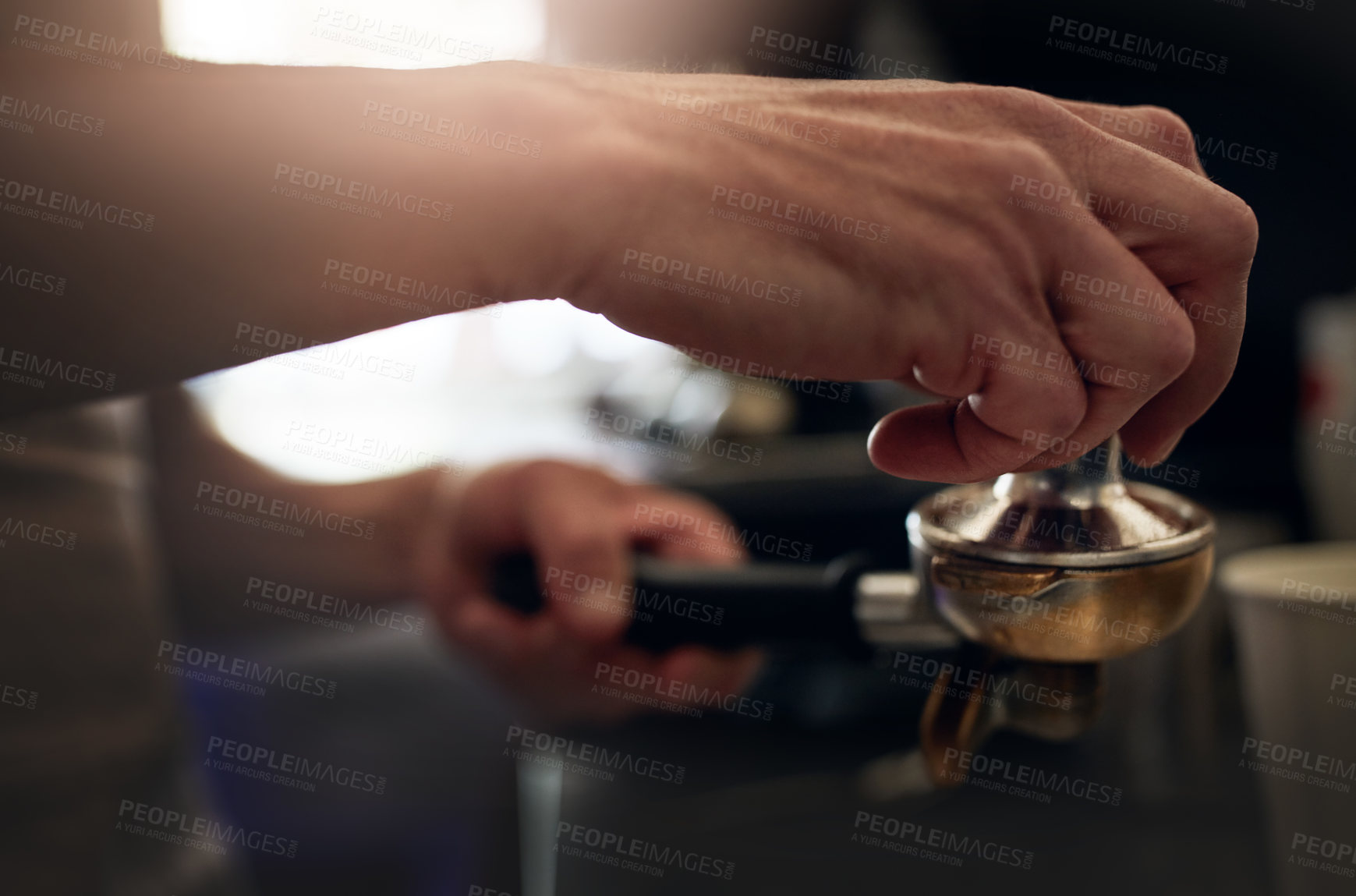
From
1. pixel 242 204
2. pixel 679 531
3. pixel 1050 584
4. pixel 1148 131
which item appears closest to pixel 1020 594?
pixel 1050 584

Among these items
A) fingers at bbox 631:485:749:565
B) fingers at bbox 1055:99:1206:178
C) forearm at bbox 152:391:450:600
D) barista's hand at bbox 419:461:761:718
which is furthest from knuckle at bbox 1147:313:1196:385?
forearm at bbox 152:391:450:600

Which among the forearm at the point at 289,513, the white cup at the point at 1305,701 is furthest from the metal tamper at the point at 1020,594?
the forearm at the point at 289,513

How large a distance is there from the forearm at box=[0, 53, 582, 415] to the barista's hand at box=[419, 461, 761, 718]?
40 centimetres

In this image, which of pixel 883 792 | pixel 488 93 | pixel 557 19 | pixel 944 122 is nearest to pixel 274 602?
pixel 883 792

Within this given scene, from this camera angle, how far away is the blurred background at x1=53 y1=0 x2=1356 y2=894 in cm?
89

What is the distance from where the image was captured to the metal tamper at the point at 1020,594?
44 cm

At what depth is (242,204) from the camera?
1.72 ft

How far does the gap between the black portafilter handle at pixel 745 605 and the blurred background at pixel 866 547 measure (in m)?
0.21

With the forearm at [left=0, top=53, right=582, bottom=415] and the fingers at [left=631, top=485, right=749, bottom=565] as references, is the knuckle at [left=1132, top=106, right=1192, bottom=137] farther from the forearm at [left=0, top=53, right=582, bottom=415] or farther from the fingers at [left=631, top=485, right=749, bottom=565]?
the fingers at [left=631, top=485, right=749, bottom=565]

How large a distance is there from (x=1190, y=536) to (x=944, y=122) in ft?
1.01

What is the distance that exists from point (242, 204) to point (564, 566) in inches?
25.9

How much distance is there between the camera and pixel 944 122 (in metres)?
0.55

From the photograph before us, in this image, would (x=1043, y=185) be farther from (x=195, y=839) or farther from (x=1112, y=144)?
(x=195, y=839)

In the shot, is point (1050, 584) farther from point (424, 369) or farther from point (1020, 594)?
point (424, 369)
